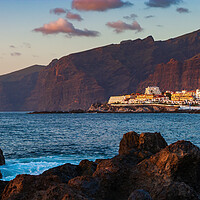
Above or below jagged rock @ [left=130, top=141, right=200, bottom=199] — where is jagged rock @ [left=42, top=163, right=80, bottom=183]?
below

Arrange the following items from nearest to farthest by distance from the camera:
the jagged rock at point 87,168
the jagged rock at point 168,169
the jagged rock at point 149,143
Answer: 1. the jagged rock at point 168,169
2. the jagged rock at point 87,168
3. the jagged rock at point 149,143

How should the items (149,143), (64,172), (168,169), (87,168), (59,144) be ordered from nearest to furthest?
(168,169)
(64,172)
(87,168)
(149,143)
(59,144)

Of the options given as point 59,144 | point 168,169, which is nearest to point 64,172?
point 168,169

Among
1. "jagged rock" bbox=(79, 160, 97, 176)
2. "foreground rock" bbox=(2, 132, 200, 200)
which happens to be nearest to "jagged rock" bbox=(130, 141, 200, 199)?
"foreground rock" bbox=(2, 132, 200, 200)

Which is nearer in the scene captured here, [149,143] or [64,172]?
[64,172]

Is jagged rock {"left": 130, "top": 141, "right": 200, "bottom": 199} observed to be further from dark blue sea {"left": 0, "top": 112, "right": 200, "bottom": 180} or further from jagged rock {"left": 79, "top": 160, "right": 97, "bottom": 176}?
dark blue sea {"left": 0, "top": 112, "right": 200, "bottom": 180}

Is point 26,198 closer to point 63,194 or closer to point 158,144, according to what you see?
point 63,194

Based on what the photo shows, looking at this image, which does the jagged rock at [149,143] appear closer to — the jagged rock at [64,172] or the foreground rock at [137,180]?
the foreground rock at [137,180]

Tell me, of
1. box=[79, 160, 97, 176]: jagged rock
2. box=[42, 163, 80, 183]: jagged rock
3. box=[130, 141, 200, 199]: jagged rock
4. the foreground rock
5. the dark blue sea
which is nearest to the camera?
the foreground rock

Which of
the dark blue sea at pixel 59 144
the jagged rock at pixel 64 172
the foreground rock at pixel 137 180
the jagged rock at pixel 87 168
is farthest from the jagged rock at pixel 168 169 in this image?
the dark blue sea at pixel 59 144

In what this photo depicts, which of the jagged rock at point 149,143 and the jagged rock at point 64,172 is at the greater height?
the jagged rock at point 149,143

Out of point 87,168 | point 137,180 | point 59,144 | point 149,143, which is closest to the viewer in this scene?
point 137,180

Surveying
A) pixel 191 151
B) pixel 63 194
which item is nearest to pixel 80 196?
pixel 63 194

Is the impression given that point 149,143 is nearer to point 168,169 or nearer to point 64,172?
point 64,172
